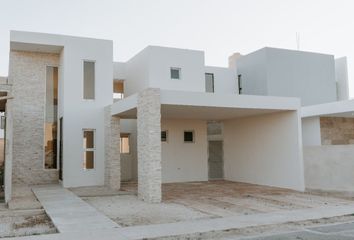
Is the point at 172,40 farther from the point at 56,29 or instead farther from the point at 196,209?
the point at 196,209

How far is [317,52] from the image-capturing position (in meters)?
23.8

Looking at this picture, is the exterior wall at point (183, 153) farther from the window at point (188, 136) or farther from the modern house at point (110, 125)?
the window at point (188, 136)

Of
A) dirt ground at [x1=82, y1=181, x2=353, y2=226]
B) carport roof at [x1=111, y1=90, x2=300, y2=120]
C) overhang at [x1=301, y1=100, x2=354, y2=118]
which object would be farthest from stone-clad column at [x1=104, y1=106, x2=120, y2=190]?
overhang at [x1=301, y1=100, x2=354, y2=118]

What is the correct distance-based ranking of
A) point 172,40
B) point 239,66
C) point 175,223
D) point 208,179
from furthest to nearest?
point 239,66 < point 172,40 < point 208,179 < point 175,223

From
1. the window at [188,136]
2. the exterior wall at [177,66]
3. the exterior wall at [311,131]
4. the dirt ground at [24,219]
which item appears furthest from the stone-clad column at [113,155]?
the exterior wall at [311,131]

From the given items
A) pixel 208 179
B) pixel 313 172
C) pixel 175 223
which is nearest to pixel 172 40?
pixel 208 179

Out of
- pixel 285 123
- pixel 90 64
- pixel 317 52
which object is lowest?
pixel 285 123

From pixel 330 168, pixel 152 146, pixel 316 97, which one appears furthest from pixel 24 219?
pixel 316 97

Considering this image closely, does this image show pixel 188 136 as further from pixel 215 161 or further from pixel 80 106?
pixel 80 106

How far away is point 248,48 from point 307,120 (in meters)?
8.76

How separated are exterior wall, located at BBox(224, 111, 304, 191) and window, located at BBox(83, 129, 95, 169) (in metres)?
6.99

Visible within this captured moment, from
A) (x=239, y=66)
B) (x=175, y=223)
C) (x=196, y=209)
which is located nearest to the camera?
(x=175, y=223)

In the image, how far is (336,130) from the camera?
18859mm

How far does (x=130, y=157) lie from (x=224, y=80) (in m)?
7.64
